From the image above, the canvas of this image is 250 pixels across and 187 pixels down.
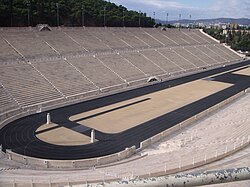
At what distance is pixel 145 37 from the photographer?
5659 centimetres

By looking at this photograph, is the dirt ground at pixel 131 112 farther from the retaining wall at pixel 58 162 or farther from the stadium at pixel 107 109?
the retaining wall at pixel 58 162

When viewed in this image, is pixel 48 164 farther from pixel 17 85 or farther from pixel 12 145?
pixel 17 85

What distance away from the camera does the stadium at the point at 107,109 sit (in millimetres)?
15641

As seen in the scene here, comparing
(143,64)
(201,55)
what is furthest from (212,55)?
(143,64)

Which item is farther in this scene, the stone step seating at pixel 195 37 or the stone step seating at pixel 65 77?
the stone step seating at pixel 195 37

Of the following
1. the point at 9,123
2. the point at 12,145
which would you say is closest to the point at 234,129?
the point at 12,145

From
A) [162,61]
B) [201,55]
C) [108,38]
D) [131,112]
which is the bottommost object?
[131,112]

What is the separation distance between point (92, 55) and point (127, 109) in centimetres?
1620

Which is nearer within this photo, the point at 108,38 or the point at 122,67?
the point at 122,67

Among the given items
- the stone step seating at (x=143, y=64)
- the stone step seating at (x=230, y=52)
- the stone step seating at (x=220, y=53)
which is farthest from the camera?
the stone step seating at (x=230, y=52)

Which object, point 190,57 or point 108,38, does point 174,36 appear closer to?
point 190,57

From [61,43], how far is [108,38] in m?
10.6

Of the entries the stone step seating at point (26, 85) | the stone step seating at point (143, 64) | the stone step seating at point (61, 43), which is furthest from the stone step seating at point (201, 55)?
the stone step seating at point (26, 85)

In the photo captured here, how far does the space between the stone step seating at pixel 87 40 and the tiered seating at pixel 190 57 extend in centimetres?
1684
